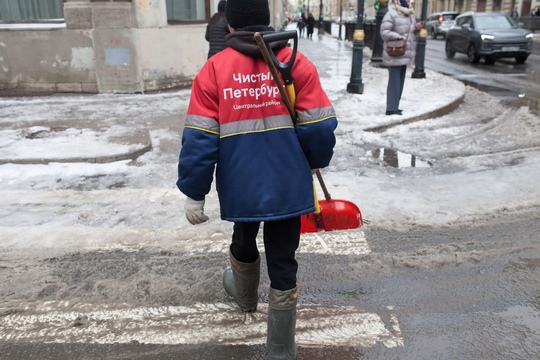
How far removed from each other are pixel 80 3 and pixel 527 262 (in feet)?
31.2

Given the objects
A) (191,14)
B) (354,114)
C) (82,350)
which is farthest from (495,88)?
(82,350)

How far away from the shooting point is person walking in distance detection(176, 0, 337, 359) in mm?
2246

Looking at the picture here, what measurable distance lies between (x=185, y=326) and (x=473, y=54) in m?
17.9

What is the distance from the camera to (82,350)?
2.71m

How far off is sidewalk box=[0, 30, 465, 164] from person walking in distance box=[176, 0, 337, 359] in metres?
4.16

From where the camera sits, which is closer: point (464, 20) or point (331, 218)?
point (331, 218)

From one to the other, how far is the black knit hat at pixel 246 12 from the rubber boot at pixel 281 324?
51.2 inches

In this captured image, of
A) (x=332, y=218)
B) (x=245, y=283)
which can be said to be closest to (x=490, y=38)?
(x=332, y=218)

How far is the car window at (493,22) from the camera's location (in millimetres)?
18031

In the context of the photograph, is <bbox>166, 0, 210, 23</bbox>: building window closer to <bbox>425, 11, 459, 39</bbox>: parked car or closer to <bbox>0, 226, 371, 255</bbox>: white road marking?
<bbox>0, 226, 371, 255</bbox>: white road marking

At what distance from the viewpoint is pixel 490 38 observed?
17141 mm

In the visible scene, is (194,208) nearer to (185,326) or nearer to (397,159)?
(185,326)

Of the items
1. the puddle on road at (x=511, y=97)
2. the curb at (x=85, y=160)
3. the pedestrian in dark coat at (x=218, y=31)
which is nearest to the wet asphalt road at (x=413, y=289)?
the curb at (x=85, y=160)

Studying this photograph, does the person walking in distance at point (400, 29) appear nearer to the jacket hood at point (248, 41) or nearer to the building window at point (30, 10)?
the jacket hood at point (248, 41)
